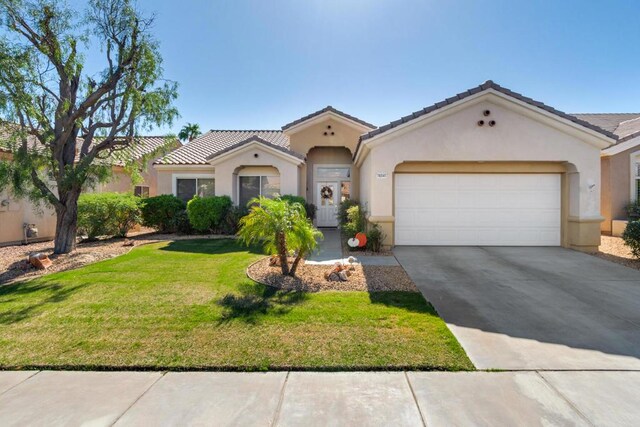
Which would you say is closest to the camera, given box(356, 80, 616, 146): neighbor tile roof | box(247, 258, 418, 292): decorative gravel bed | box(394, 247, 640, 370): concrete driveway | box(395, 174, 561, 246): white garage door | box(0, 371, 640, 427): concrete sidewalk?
box(0, 371, 640, 427): concrete sidewalk

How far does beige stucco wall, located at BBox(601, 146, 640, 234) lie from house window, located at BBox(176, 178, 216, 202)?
18610 mm

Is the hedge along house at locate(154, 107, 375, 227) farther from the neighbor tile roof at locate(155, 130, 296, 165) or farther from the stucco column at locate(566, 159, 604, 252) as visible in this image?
the stucco column at locate(566, 159, 604, 252)

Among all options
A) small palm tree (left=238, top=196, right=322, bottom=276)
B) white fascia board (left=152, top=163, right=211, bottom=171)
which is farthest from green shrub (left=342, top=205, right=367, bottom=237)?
white fascia board (left=152, top=163, right=211, bottom=171)

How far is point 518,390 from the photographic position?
3.31 m

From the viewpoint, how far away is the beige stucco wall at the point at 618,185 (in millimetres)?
14258

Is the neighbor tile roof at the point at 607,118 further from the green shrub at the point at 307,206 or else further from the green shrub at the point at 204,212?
the green shrub at the point at 204,212

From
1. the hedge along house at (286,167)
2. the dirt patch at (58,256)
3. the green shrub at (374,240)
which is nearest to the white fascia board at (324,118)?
the hedge along house at (286,167)

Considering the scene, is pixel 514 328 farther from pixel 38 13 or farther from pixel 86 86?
pixel 38 13

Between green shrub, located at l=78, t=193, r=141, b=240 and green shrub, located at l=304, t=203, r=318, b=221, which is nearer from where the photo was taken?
green shrub, located at l=78, t=193, r=141, b=240

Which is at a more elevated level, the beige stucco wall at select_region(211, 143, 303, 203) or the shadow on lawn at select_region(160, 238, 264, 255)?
the beige stucco wall at select_region(211, 143, 303, 203)

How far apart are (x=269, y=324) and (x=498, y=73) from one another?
1255 centimetres

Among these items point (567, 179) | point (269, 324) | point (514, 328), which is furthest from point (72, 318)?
point (567, 179)

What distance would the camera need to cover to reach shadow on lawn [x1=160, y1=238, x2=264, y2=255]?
1095 cm

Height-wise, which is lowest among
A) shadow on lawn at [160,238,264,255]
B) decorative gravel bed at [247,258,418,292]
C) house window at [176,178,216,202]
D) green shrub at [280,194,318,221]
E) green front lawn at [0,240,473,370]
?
green front lawn at [0,240,473,370]
